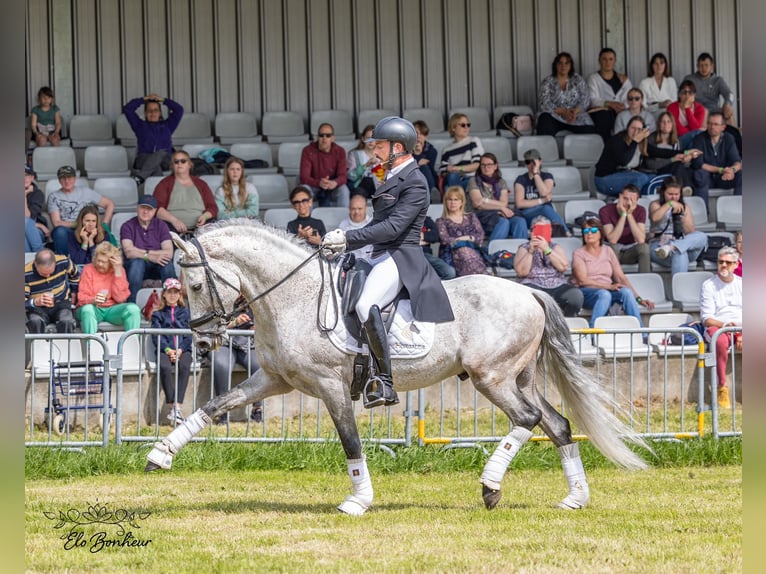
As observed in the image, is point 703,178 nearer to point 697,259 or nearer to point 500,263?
point 697,259

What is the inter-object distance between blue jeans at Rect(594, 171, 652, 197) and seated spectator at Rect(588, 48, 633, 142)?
1008mm

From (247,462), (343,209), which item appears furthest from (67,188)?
(247,462)

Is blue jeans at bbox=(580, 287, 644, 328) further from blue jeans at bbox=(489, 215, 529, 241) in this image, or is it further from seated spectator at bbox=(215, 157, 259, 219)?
seated spectator at bbox=(215, 157, 259, 219)

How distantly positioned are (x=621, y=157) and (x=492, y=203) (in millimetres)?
2247

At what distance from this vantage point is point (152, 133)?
46.4ft

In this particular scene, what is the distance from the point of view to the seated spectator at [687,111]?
15.1m

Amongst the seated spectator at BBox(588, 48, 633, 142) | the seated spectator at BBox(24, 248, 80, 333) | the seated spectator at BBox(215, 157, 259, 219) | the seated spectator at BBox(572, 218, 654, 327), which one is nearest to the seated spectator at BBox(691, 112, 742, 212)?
the seated spectator at BBox(588, 48, 633, 142)

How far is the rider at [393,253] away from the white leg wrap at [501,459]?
724mm

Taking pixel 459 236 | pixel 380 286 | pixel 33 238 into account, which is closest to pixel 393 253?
pixel 380 286

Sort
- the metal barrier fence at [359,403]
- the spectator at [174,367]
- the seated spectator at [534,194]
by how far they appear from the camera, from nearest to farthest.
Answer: the metal barrier fence at [359,403]
the spectator at [174,367]
the seated spectator at [534,194]

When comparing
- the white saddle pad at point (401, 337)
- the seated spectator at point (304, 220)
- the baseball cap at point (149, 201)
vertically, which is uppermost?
the baseball cap at point (149, 201)

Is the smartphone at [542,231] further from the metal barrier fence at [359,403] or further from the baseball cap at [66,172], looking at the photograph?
the baseball cap at [66,172]

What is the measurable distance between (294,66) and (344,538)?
10644 millimetres

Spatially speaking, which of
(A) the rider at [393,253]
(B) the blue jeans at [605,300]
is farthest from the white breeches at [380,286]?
(B) the blue jeans at [605,300]
